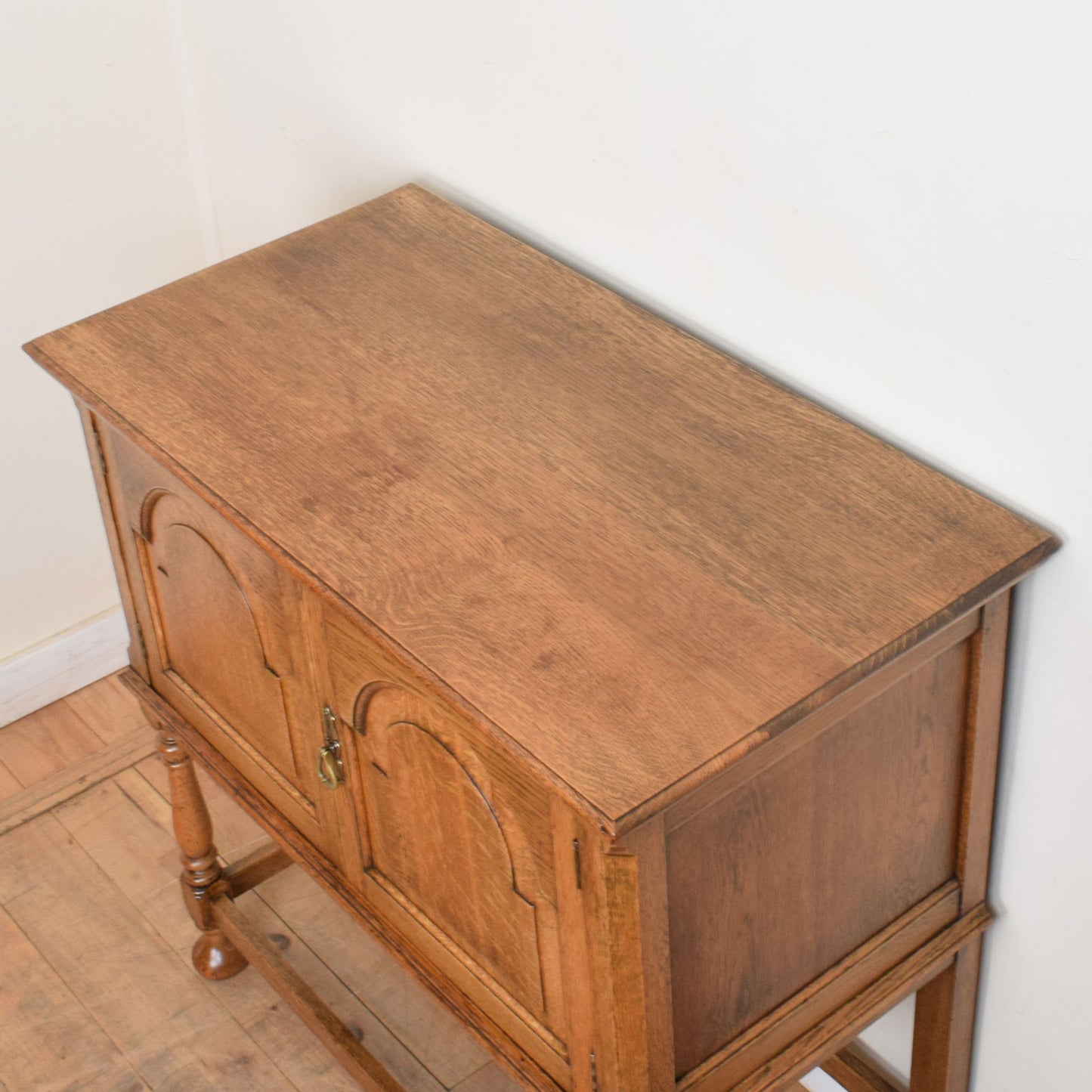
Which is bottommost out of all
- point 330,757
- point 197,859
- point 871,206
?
point 197,859

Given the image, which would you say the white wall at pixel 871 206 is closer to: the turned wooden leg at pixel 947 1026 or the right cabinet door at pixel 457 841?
the turned wooden leg at pixel 947 1026

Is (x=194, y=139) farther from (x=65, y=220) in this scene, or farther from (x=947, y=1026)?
(x=947, y=1026)

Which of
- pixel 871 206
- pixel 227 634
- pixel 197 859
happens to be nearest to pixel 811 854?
pixel 871 206

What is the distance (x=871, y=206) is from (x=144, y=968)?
1695 millimetres

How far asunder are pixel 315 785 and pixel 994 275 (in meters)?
0.91

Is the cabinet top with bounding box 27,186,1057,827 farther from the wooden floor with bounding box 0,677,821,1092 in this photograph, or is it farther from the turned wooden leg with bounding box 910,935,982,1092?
the wooden floor with bounding box 0,677,821,1092

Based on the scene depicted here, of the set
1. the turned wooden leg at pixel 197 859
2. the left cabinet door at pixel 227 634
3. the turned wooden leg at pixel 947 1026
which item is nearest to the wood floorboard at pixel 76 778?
the turned wooden leg at pixel 197 859

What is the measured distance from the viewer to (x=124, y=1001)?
2.30 meters

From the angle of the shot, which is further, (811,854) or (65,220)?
(65,220)

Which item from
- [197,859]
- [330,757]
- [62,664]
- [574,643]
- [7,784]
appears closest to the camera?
[574,643]

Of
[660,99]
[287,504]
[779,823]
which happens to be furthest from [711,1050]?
[660,99]

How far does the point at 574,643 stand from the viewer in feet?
4.12

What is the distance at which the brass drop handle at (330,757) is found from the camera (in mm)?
1548

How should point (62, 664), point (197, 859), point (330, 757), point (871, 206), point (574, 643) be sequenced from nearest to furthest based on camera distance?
point (574, 643)
point (871, 206)
point (330, 757)
point (197, 859)
point (62, 664)
